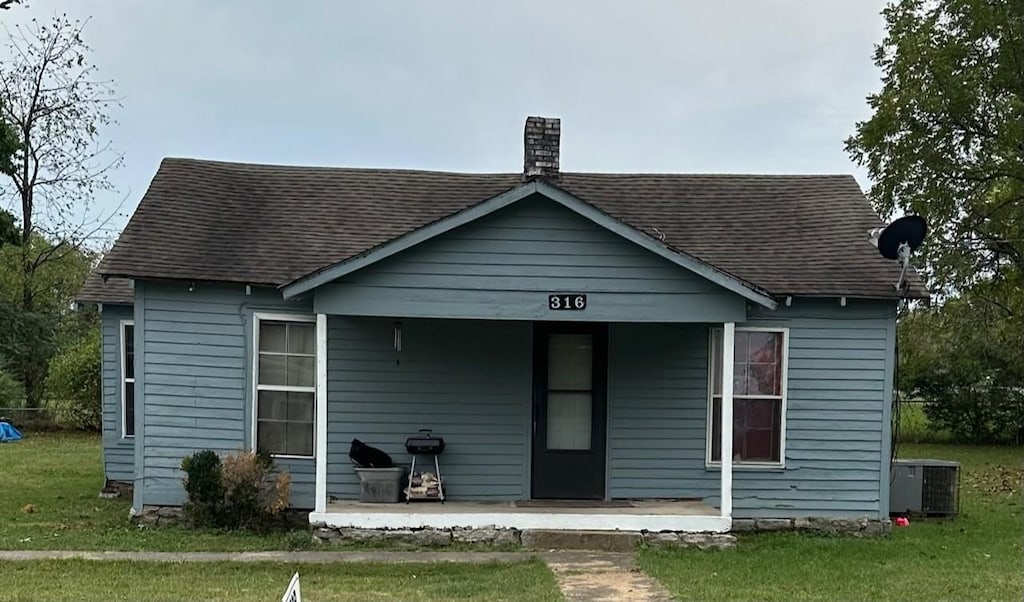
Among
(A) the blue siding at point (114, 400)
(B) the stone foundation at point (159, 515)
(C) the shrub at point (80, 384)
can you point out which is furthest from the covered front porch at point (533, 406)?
(C) the shrub at point (80, 384)

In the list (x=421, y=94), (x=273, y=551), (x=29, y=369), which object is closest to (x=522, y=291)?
(x=273, y=551)

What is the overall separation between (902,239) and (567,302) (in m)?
4.04

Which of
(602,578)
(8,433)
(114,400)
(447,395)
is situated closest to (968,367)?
(447,395)

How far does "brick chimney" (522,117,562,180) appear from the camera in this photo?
10.9 m

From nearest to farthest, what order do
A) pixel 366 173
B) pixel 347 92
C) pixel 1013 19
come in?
pixel 366 173, pixel 347 92, pixel 1013 19

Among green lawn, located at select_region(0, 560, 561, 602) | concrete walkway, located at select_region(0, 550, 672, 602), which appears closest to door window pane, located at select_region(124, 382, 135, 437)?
concrete walkway, located at select_region(0, 550, 672, 602)

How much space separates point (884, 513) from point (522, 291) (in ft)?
17.0

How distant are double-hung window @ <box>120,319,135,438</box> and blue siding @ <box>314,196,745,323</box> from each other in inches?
175

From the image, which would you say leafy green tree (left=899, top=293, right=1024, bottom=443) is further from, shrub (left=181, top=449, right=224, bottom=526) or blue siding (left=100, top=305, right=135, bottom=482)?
blue siding (left=100, top=305, right=135, bottom=482)

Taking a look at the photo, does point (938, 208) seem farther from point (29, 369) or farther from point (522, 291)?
point (29, 369)

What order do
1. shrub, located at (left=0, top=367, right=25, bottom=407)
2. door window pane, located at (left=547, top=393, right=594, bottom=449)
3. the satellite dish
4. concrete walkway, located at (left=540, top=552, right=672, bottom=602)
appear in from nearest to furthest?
concrete walkway, located at (left=540, top=552, right=672, bottom=602) < the satellite dish < door window pane, located at (left=547, top=393, right=594, bottom=449) < shrub, located at (left=0, top=367, right=25, bottom=407)

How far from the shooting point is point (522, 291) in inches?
373

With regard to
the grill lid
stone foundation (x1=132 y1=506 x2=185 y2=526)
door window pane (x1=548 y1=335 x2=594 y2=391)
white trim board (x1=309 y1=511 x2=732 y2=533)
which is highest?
door window pane (x1=548 y1=335 x2=594 y2=391)

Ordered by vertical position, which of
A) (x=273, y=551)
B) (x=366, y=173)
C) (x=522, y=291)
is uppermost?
(x=366, y=173)
